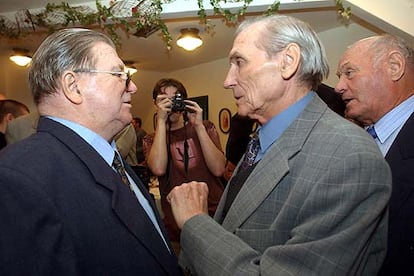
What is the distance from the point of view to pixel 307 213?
783 mm

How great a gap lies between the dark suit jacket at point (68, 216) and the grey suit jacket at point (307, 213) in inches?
5.1

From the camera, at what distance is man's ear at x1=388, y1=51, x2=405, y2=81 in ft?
4.93

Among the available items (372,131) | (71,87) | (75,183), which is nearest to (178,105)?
(372,131)

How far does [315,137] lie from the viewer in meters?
0.89

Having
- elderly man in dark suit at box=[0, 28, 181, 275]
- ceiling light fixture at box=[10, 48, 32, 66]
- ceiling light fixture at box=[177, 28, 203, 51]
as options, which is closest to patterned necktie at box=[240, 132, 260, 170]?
elderly man in dark suit at box=[0, 28, 181, 275]

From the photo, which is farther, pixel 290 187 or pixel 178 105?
pixel 178 105

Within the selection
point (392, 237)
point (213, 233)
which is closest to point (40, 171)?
point (213, 233)

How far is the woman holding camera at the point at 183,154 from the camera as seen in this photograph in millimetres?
2131

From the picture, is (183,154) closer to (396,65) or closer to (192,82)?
(396,65)

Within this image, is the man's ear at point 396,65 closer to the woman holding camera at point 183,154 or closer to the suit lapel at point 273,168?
the suit lapel at point 273,168

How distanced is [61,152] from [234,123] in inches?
43.1

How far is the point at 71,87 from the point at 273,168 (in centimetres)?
59

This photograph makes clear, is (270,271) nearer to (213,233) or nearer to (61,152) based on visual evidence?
(213,233)

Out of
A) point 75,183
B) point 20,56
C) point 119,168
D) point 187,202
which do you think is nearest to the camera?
point 75,183
